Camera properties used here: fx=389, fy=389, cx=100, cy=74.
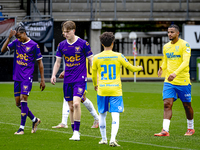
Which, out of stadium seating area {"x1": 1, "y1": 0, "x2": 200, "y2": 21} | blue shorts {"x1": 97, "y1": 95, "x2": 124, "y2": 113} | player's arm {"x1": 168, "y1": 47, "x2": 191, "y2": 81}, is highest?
stadium seating area {"x1": 1, "y1": 0, "x2": 200, "y2": 21}

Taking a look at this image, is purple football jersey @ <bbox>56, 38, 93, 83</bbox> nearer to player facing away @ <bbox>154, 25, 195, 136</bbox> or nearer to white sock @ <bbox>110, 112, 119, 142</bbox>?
white sock @ <bbox>110, 112, 119, 142</bbox>

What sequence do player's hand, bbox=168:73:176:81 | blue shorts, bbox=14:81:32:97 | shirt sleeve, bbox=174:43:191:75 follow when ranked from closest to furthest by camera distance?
1. player's hand, bbox=168:73:176:81
2. shirt sleeve, bbox=174:43:191:75
3. blue shorts, bbox=14:81:32:97

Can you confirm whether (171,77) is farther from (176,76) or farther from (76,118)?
(76,118)

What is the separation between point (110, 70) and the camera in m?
6.05

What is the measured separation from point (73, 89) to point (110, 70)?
95 centimetres

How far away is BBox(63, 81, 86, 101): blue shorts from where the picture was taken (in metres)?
6.61

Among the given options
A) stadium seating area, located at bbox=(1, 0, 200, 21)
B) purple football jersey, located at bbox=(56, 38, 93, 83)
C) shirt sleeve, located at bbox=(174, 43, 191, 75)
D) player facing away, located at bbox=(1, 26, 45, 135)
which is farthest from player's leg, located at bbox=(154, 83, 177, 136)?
stadium seating area, located at bbox=(1, 0, 200, 21)

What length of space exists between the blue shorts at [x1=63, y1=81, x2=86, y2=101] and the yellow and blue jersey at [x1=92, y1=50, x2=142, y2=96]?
633 mm

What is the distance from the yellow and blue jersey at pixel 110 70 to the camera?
19.7 feet

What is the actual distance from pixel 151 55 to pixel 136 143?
75.0 ft

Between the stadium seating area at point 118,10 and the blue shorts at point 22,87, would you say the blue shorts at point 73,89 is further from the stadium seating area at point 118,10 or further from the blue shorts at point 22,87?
the stadium seating area at point 118,10

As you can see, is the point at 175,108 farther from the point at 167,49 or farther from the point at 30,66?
the point at 30,66

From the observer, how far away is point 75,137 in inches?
256

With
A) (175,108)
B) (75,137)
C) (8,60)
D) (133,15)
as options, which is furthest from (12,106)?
(133,15)
